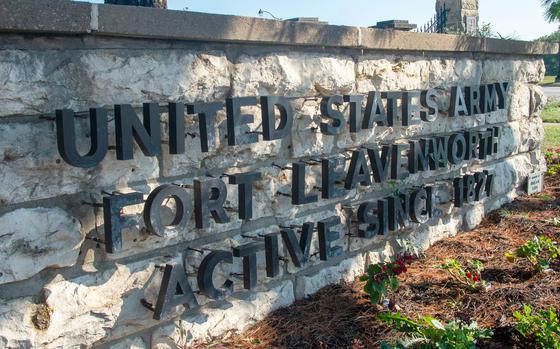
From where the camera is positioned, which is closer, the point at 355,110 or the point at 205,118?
the point at 205,118

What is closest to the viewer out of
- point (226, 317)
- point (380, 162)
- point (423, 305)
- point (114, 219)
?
point (114, 219)

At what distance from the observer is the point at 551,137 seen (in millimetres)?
10766

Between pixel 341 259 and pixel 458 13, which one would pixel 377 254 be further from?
pixel 458 13

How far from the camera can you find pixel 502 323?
3344 millimetres

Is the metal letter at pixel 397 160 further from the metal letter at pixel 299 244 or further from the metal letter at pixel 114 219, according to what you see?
the metal letter at pixel 114 219

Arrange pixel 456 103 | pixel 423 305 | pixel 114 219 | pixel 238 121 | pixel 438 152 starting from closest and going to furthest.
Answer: pixel 114 219
pixel 238 121
pixel 423 305
pixel 438 152
pixel 456 103

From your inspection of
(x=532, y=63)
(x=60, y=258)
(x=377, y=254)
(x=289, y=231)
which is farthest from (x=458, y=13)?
(x=60, y=258)

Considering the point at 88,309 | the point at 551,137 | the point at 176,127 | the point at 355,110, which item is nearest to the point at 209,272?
A: the point at 88,309

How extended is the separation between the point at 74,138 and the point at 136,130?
0.30 metres

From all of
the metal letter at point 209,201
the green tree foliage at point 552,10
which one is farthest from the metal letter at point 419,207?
the green tree foliage at point 552,10

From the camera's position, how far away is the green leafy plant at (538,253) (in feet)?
13.5

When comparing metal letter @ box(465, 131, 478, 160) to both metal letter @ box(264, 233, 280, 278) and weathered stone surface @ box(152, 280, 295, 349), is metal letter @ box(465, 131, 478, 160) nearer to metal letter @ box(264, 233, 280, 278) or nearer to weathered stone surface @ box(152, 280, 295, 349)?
weathered stone surface @ box(152, 280, 295, 349)

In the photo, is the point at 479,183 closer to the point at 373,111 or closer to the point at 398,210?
the point at 398,210

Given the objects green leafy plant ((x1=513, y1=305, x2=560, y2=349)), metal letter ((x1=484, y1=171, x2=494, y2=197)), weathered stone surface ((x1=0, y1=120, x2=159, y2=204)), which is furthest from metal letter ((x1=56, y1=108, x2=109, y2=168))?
metal letter ((x1=484, y1=171, x2=494, y2=197))
